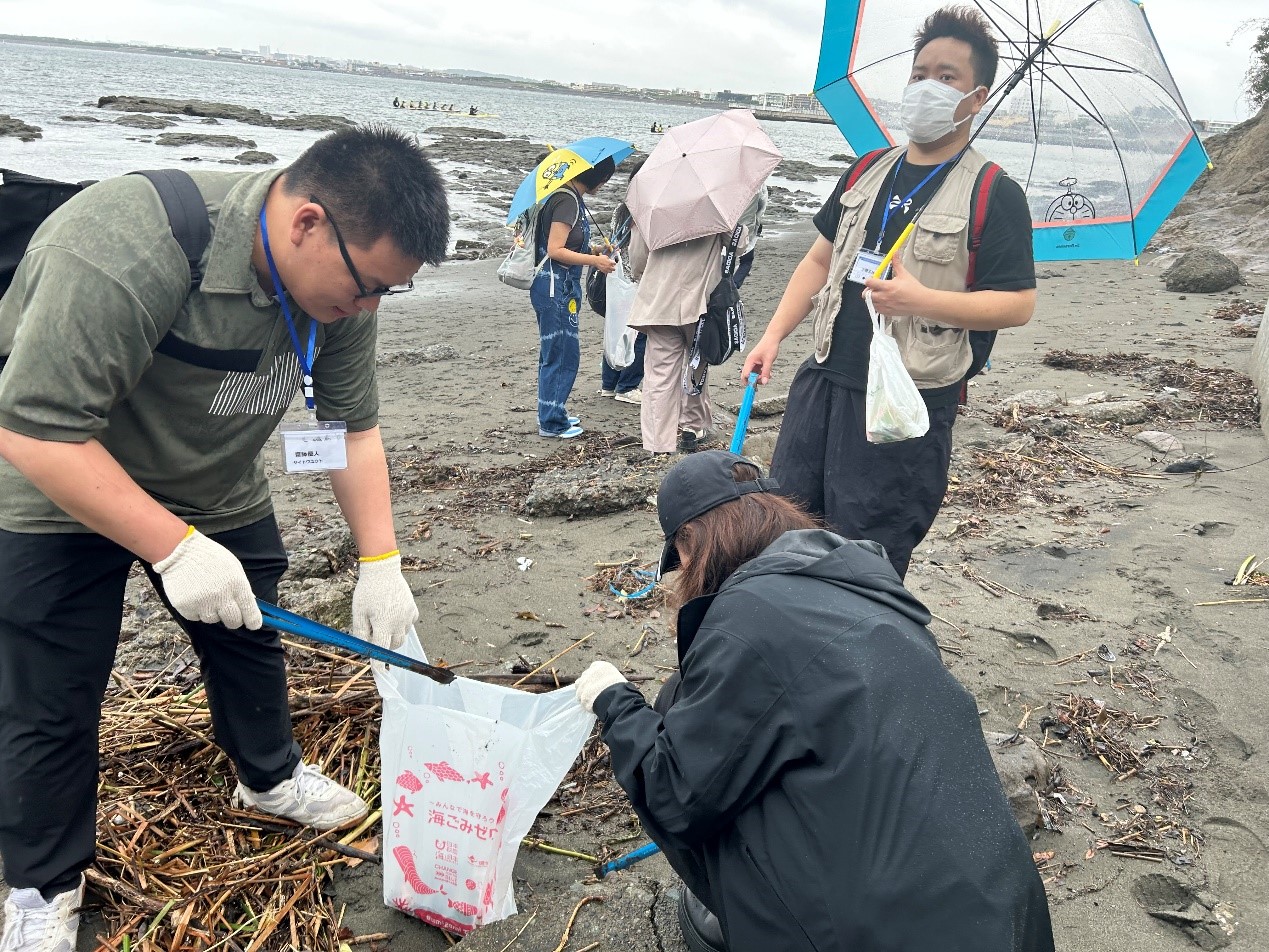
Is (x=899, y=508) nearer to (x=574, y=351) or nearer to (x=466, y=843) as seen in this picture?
(x=466, y=843)

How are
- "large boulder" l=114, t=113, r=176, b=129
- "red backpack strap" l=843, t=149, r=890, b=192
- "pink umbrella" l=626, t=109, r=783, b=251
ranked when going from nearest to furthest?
1. "red backpack strap" l=843, t=149, r=890, b=192
2. "pink umbrella" l=626, t=109, r=783, b=251
3. "large boulder" l=114, t=113, r=176, b=129

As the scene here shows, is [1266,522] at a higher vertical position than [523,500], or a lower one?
higher

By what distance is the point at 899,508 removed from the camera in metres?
2.74

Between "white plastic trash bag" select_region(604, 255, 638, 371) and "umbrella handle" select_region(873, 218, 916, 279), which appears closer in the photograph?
"umbrella handle" select_region(873, 218, 916, 279)

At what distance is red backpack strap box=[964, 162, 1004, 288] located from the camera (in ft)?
8.29

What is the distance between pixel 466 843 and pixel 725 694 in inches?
37.3

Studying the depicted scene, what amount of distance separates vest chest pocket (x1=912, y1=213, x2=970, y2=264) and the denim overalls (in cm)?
352

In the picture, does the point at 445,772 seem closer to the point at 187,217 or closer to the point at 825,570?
the point at 825,570

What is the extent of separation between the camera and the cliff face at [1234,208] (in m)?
13.2

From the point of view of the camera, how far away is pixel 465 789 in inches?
81.5

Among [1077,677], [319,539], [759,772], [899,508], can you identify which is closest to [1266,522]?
[1077,677]

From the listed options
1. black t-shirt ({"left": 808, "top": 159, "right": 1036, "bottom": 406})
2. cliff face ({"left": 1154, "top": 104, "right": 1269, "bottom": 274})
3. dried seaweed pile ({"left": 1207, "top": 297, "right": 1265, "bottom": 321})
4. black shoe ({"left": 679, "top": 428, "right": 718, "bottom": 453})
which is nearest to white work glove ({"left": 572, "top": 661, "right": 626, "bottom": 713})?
black t-shirt ({"left": 808, "top": 159, "right": 1036, "bottom": 406})

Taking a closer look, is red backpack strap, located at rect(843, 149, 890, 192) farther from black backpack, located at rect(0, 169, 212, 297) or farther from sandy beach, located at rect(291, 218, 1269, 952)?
black backpack, located at rect(0, 169, 212, 297)

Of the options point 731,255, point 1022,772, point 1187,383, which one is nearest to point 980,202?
point 1022,772
